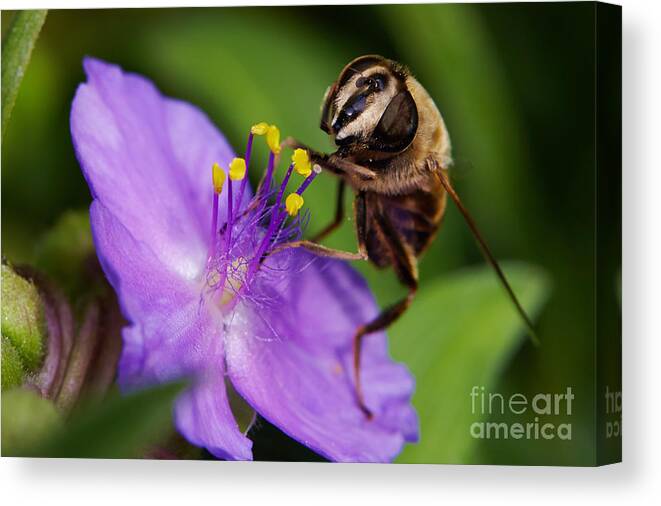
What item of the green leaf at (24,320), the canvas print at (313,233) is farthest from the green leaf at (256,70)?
the green leaf at (24,320)

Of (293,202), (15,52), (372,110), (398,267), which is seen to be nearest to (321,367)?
(398,267)

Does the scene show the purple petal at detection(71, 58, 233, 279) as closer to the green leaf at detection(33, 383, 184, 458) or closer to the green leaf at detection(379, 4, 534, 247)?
the green leaf at detection(33, 383, 184, 458)

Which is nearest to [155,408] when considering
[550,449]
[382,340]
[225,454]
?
[225,454]

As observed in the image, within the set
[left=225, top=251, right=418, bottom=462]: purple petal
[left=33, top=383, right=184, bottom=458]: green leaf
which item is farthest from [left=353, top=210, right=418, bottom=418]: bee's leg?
[left=33, top=383, right=184, bottom=458]: green leaf

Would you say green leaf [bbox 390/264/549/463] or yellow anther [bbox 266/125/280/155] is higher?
yellow anther [bbox 266/125/280/155]

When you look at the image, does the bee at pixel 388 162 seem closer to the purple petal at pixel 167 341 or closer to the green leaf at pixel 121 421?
the purple petal at pixel 167 341

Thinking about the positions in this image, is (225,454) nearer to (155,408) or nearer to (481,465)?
(155,408)

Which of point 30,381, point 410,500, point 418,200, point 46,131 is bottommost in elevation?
point 410,500

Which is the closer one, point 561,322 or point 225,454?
point 225,454
